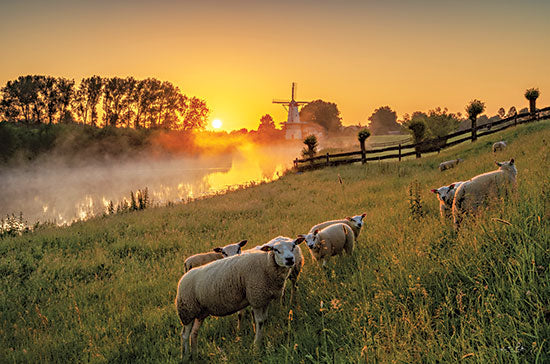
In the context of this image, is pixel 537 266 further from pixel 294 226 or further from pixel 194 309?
pixel 294 226

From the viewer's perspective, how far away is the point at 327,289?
445cm

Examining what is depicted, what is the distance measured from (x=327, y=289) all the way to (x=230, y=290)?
61.2 inches

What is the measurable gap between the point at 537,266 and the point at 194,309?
405 cm

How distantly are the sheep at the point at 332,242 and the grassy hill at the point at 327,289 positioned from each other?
0.30 meters

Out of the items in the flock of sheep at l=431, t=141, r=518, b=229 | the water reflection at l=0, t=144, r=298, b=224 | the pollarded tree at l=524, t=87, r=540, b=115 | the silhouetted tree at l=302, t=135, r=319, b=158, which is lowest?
the water reflection at l=0, t=144, r=298, b=224

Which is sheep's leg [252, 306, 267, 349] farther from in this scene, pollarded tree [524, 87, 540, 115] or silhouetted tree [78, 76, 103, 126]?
silhouetted tree [78, 76, 103, 126]

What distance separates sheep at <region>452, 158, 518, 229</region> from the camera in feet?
16.9

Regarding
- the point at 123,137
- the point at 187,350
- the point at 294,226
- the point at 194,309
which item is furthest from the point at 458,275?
the point at 123,137

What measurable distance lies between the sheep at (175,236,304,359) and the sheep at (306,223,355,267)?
2.05m


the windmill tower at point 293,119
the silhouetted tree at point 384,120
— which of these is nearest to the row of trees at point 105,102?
the windmill tower at point 293,119

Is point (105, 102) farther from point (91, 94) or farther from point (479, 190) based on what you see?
point (479, 190)

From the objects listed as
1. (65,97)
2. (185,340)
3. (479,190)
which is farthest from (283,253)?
(65,97)

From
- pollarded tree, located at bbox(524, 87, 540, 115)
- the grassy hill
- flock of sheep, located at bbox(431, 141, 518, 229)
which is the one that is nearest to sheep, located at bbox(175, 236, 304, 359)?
the grassy hill

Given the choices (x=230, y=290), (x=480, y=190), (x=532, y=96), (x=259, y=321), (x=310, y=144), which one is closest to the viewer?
(x=259, y=321)
